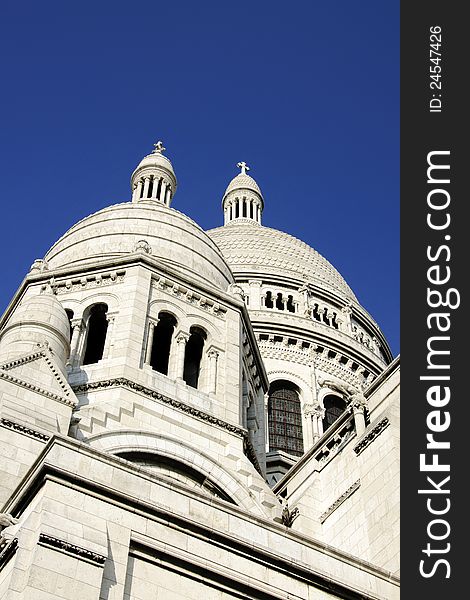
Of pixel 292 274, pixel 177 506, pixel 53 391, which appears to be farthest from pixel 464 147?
pixel 292 274

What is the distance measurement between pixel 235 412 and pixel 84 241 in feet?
27.9

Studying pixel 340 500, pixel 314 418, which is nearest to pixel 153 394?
pixel 340 500

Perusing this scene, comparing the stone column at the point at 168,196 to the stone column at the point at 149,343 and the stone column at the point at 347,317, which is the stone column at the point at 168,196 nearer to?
the stone column at the point at 149,343

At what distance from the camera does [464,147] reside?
14.5 metres

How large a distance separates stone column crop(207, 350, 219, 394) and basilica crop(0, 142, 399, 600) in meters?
0.05

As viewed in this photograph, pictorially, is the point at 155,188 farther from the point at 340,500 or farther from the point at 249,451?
the point at 340,500

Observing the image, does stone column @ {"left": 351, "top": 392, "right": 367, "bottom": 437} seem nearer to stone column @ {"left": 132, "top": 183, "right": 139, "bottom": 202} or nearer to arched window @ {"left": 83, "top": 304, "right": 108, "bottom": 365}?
arched window @ {"left": 83, "top": 304, "right": 108, "bottom": 365}

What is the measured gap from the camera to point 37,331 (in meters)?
22.8

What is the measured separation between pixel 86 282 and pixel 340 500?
9.99 meters

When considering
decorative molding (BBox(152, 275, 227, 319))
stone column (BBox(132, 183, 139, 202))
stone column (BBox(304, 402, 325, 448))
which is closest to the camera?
decorative molding (BBox(152, 275, 227, 319))

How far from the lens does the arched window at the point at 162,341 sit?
2684 centimetres

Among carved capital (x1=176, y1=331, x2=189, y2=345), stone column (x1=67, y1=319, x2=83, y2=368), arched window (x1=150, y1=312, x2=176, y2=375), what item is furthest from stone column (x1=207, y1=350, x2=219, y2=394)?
stone column (x1=67, y1=319, x2=83, y2=368)

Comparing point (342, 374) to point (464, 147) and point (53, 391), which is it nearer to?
point (53, 391)

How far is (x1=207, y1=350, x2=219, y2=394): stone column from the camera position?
84.1ft
